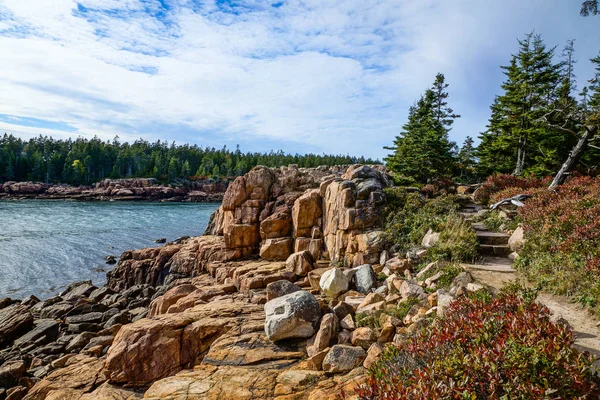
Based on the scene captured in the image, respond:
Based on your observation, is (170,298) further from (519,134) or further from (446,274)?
(519,134)

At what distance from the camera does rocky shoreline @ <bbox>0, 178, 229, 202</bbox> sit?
8812cm

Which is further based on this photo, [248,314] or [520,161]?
[520,161]

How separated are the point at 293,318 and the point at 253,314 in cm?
270

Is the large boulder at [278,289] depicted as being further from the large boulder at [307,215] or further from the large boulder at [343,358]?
the large boulder at [307,215]

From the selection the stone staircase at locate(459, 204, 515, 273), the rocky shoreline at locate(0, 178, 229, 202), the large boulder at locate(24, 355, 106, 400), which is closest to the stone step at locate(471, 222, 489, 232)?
the stone staircase at locate(459, 204, 515, 273)

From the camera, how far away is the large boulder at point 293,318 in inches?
363

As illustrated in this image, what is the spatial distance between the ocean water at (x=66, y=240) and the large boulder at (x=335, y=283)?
22.7m

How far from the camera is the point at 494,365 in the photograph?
14.2ft

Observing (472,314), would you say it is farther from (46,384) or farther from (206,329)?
(46,384)

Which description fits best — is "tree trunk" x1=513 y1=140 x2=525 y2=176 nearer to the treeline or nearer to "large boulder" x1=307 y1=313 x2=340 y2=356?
the treeline

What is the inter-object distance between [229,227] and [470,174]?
83.6 feet

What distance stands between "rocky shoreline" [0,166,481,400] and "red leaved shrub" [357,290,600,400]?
1852mm

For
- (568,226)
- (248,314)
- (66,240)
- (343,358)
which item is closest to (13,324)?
(248,314)

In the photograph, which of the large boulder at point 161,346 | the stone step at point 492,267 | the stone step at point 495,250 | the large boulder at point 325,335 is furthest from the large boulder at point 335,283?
the stone step at point 495,250
